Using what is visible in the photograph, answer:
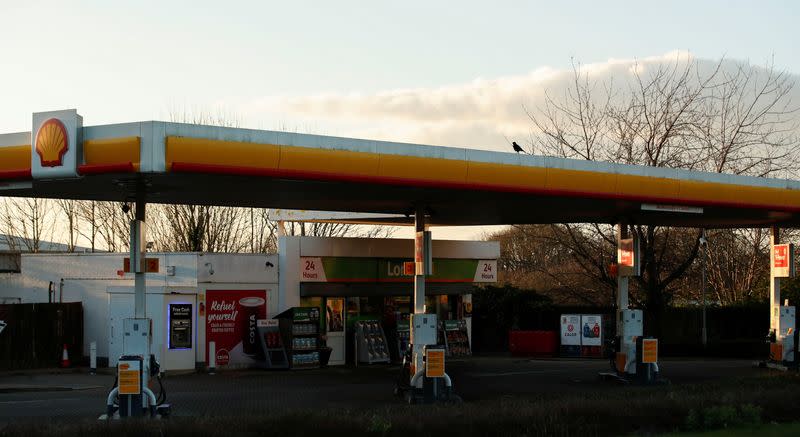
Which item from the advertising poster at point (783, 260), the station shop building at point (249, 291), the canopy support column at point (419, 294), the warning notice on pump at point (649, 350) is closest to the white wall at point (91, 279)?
the station shop building at point (249, 291)

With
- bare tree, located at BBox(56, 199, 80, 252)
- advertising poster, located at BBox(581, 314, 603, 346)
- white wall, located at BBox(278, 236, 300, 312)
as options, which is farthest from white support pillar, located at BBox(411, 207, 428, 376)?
bare tree, located at BBox(56, 199, 80, 252)

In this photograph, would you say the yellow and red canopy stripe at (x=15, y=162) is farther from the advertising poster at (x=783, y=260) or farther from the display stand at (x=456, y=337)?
the advertising poster at (x=783, y=260)

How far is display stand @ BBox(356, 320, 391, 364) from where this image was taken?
31688mm

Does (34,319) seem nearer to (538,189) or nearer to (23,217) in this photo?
(538,189)

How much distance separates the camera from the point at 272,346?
97.9 feet

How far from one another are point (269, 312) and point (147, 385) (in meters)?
12.5

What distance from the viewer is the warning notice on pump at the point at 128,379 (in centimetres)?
1753

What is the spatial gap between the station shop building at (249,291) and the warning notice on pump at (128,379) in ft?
35.9

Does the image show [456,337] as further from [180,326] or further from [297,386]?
[297,386]

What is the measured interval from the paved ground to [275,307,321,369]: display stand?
0.60m

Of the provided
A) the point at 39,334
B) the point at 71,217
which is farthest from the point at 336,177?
the point at 71,217

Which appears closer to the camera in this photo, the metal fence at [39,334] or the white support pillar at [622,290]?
the white support pillar at [622,290]

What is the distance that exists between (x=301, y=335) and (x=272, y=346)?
0.91 metres

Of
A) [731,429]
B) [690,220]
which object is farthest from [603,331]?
[731,429]
